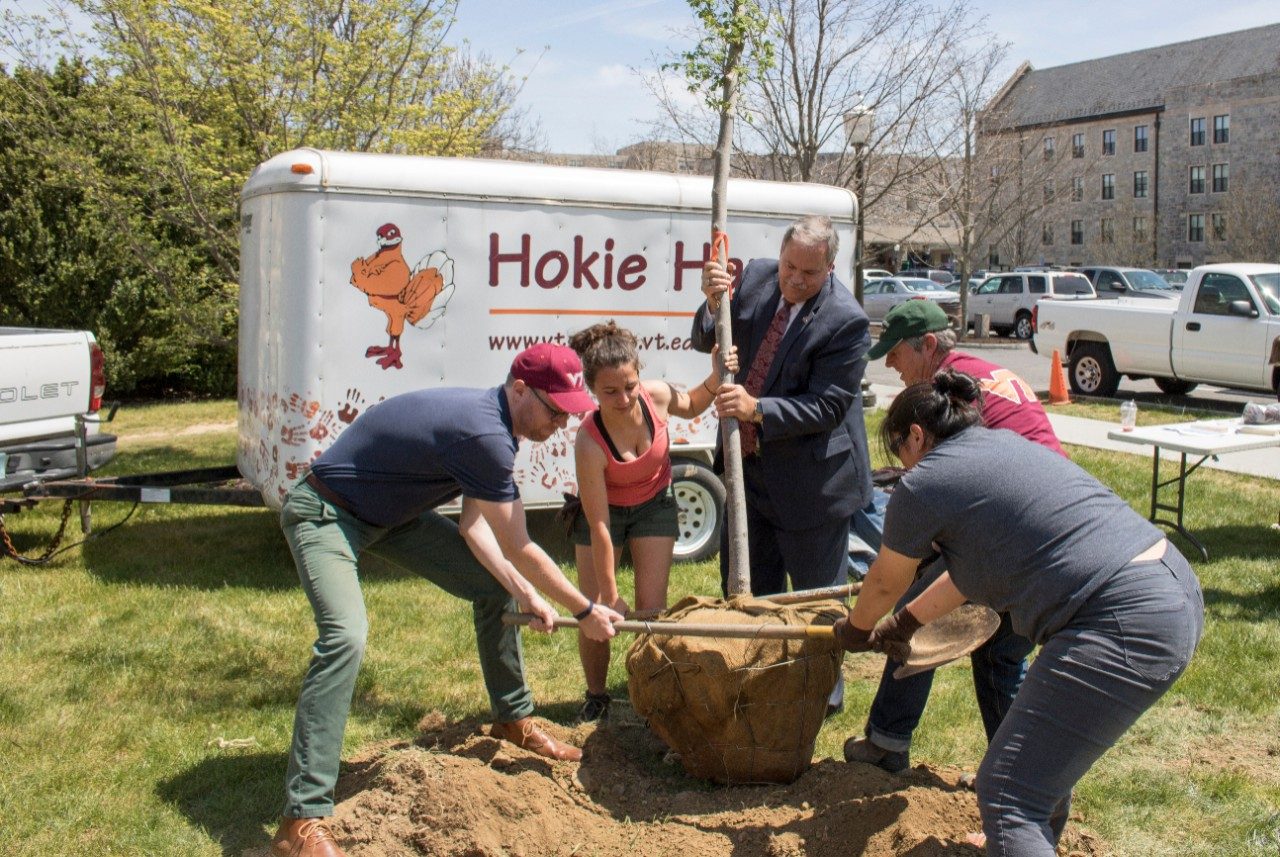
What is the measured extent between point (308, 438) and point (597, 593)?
2848mm

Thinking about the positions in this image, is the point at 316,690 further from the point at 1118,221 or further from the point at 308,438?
the point at 1118,221

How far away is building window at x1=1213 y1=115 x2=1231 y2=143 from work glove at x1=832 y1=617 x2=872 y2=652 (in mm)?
60833

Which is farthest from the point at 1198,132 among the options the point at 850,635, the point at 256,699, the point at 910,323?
the point at 850,635

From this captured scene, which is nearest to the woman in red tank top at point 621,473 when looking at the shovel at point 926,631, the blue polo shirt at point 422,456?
the blue polo shirt at point 422,456

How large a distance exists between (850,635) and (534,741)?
4.92ft

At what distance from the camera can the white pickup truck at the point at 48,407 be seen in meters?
7.74

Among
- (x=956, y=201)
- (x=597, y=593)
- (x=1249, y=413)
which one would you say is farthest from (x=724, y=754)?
(x=956, y=201)

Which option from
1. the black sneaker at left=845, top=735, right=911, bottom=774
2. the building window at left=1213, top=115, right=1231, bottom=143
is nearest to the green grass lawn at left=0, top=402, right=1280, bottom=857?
the black sneaker at left=845, top=735, right=911, bottom=774

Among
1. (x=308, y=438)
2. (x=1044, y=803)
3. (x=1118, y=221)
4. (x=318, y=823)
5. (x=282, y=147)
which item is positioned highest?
(x=1118, y=221)

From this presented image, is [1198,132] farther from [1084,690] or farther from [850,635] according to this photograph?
[1084,690]

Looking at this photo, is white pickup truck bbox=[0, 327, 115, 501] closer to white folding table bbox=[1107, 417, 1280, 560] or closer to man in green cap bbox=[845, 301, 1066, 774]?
man in green cap bbox=[845, 301, 1066, 774]

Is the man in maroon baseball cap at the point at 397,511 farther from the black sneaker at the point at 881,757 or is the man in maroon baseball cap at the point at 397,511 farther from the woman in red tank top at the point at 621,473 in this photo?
the black sneaker at the point at 881,757

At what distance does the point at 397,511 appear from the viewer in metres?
4.12

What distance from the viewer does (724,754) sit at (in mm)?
4219
